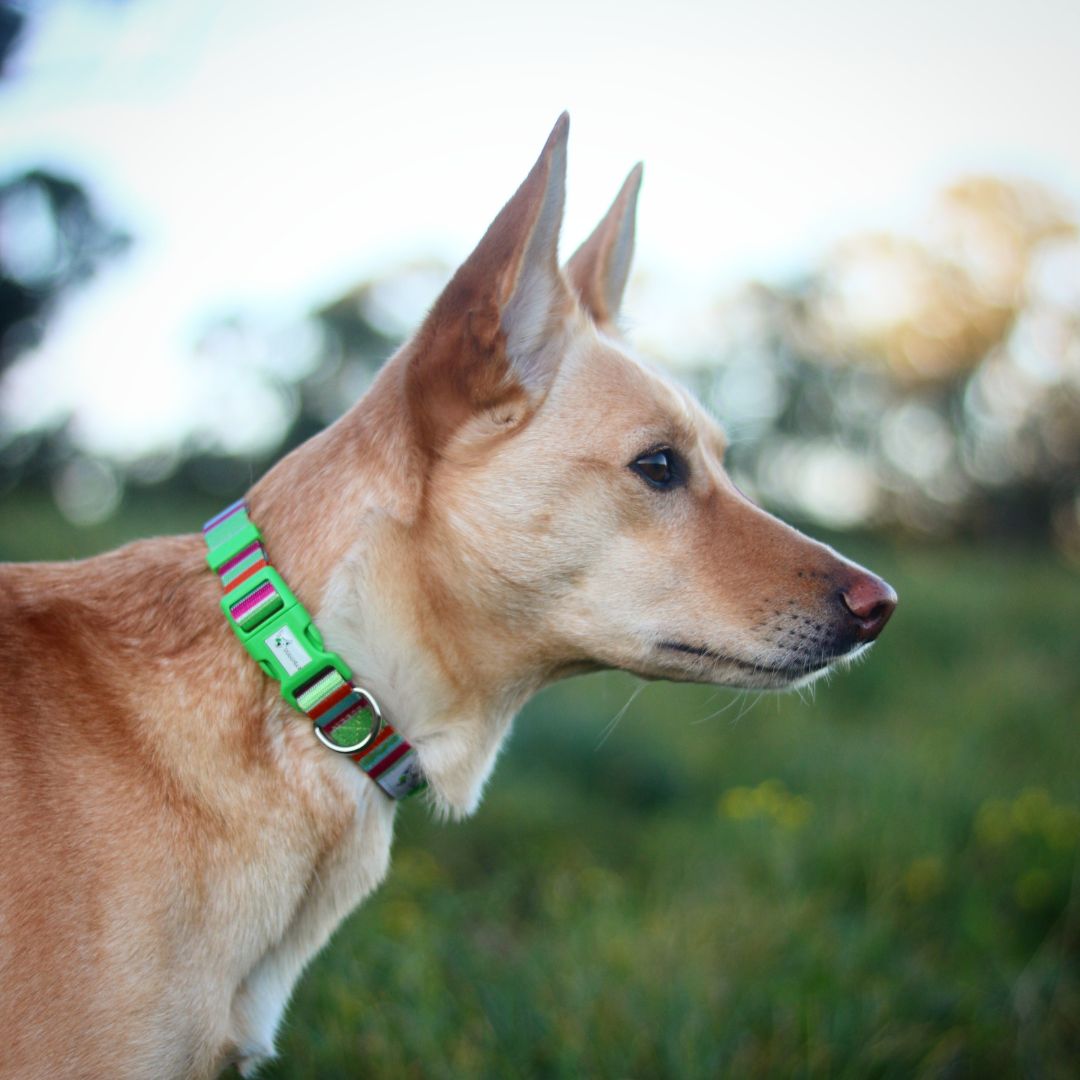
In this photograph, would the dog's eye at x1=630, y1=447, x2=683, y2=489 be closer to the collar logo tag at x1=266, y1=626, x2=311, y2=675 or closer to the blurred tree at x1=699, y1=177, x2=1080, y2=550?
the collar logo tag at x1=266, y1=626, x2=311, y2=675

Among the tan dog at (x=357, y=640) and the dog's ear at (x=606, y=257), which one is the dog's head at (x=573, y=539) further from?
the dog's ear at (x=606, y=257)

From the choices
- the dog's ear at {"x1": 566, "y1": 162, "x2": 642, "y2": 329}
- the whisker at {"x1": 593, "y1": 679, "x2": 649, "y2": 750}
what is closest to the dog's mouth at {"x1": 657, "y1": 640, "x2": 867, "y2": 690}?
the whisker at {"x1": 593, "y1": 679, "x2": 649, "y2": 750}

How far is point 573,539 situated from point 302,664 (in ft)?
2.22

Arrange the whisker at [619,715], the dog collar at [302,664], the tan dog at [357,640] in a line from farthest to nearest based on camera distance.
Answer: the whisker at [619,715] < the dog collar at [302,664] < the tan dog at [357,640]

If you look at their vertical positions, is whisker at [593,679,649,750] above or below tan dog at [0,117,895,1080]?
below

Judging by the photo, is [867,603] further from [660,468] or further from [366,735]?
[366,735]

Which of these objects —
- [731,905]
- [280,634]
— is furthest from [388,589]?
[731,905]

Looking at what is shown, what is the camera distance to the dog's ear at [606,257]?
2945mm

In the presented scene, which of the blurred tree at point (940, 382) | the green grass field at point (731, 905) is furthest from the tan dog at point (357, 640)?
the blurred tree at point (940, 382)

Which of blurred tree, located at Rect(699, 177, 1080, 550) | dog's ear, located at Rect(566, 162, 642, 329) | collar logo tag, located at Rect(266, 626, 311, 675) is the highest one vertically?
dog's ear, located at Rect(566, 162, 642, 329)

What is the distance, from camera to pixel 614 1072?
2.66 meters

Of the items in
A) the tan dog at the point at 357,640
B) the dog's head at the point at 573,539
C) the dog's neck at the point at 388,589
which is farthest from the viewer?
the dog's head at the point at 573,539

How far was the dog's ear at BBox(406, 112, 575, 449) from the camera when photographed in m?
2.03

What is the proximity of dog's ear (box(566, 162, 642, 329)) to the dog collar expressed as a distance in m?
1.39
